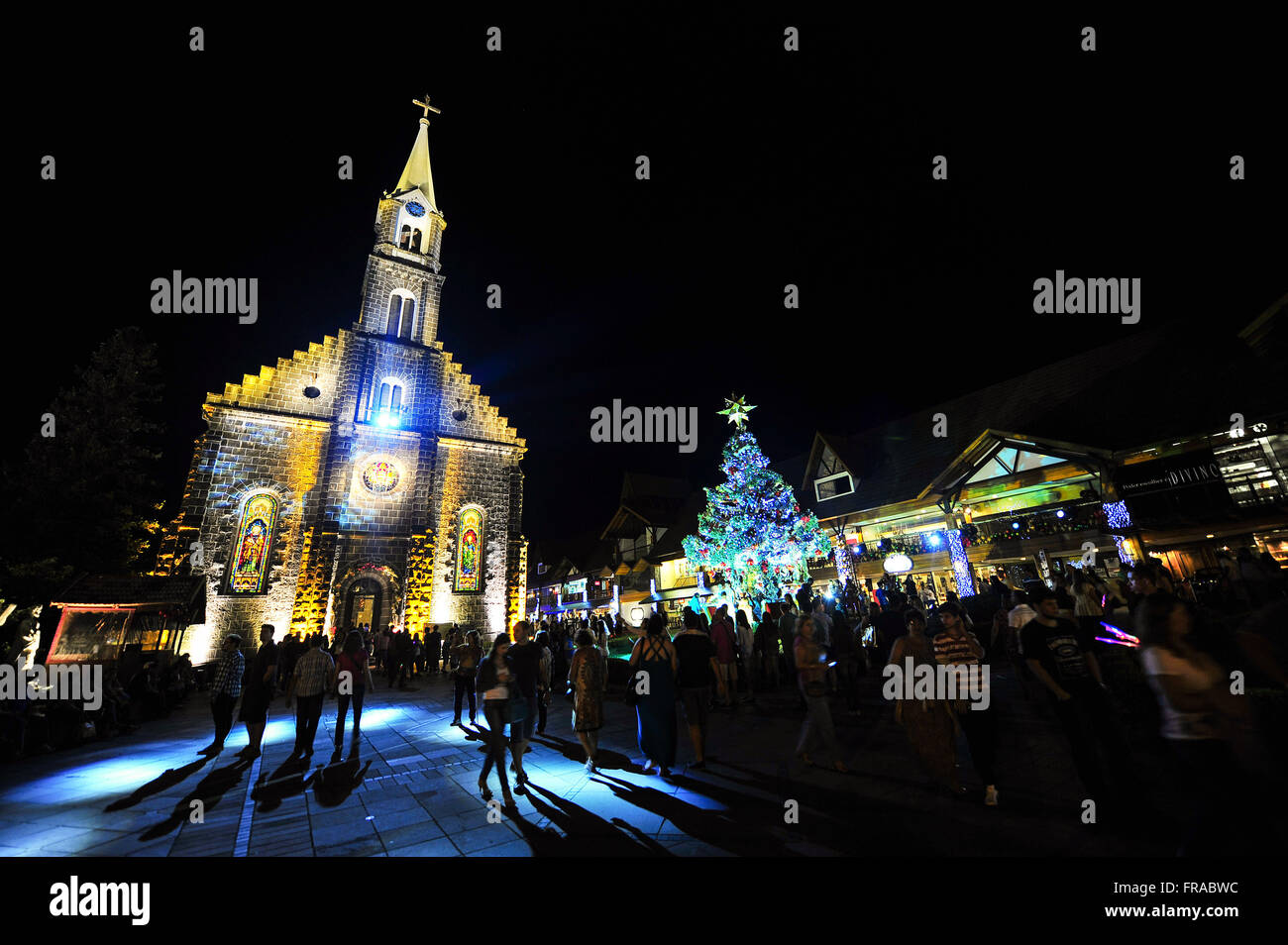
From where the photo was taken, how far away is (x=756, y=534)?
19.8m

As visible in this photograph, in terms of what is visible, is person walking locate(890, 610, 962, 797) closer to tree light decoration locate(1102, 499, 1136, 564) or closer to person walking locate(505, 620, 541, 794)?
person walking locate(505, 620, 541, 794)

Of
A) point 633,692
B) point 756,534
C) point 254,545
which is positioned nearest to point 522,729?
point 633,692

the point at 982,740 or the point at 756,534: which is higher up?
the point at 756,534

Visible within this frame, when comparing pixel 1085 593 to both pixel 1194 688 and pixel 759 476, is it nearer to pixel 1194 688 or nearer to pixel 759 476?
pixel 1194 688

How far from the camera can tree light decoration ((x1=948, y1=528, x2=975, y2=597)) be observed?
660 inches

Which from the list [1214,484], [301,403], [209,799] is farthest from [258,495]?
[1214,484]

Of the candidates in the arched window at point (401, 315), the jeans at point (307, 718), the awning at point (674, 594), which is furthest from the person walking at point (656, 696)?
the arched window at point (401, 315)

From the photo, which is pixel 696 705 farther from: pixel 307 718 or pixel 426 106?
pixel 426 106

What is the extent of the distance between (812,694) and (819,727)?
0.34 m

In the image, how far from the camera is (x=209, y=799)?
5.42 m

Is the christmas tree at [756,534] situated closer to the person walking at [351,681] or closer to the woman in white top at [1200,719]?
the person walking at [351,681]

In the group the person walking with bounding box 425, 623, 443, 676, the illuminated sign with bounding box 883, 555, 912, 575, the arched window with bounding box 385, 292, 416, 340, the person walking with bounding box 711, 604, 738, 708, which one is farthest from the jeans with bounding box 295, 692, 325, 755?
the arched window with bounding box 385, 292, 416, 340

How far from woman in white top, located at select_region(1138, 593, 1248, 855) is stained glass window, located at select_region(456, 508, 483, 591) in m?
22.3
